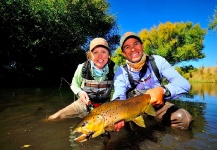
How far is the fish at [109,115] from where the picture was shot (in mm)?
2988

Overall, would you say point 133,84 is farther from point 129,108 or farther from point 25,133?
point 25,133

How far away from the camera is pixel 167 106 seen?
4.80 m

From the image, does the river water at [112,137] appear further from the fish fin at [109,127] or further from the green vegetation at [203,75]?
the green vegetation at [203,75]

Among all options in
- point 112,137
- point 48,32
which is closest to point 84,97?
point 112,137

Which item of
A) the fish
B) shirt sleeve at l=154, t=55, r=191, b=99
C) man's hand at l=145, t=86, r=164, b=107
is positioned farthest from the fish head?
shirt sleeve at l=154, t=55, r=191, b=99

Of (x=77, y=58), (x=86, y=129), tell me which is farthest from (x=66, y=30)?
(x=86, y=129)

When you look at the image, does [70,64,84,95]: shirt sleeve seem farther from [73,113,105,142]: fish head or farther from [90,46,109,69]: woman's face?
[73,113,105,142]: fish head

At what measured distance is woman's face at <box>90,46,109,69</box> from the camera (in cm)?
502

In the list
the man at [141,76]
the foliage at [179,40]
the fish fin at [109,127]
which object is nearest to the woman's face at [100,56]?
the man at [141,76]

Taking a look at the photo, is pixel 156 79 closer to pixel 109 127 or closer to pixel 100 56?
pixel 100 56

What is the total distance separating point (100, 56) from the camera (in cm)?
503

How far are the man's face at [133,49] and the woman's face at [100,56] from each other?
662 mm

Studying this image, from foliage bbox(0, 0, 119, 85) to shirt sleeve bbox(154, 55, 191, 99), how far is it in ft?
56.6

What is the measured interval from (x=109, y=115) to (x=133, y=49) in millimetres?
1813
